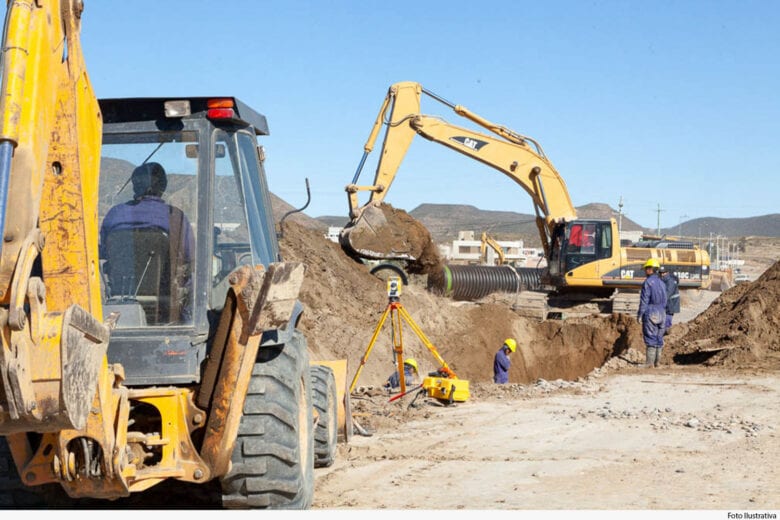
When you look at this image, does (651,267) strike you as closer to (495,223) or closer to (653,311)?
(653,311)

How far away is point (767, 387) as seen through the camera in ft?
38.3

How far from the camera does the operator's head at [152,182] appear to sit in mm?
5023

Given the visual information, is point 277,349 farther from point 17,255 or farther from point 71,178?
point 17,255

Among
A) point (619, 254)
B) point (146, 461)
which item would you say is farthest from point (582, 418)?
point (619, 254)

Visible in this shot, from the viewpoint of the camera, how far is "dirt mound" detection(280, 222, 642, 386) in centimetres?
1950

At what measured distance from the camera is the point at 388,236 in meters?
22.2

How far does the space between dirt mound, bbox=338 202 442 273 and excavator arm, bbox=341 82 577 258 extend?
0.04 meters

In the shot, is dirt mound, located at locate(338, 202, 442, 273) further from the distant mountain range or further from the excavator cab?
the distant mountain range

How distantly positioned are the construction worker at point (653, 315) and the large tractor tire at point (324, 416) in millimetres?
8503

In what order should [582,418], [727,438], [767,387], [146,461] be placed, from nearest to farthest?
[146,461]
[727,438]
[582,418]
[767,387]

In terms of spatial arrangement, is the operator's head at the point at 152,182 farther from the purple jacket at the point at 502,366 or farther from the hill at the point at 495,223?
the hill at the point at 495,223

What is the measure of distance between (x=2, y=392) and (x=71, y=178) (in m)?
0.92

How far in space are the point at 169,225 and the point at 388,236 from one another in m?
17.4

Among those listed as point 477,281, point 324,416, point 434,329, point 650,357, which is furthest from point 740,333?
point 477,281
